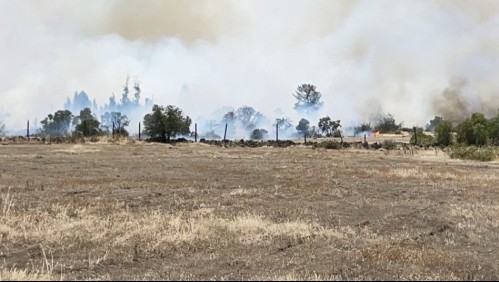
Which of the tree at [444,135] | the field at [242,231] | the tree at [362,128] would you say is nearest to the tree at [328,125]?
the tree at [362,128]

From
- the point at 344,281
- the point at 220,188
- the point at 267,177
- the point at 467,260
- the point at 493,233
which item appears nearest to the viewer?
the point at 344,281

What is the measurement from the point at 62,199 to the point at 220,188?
6744 millimetres

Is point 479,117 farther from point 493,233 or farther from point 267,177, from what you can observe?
point 493,233

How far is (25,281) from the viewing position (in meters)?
7.02

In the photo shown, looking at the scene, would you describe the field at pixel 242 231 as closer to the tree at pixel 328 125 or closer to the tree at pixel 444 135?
the tree at pixel 444 135

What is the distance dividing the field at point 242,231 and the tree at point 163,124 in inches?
2528

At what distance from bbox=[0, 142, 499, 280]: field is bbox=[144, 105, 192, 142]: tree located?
64.2 m

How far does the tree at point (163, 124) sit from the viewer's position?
86.9 meters

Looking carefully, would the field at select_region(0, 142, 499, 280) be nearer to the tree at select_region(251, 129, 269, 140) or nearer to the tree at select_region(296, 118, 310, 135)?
the tree at select_region(251, 129, 269, 140)

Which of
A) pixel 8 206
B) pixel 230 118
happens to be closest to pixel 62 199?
pixel 8 206

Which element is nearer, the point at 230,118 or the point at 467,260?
the point at 467,260

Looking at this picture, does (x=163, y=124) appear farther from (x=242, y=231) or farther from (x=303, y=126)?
(x=242, y=231)

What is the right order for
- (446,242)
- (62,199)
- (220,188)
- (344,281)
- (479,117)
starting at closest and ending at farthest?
(344,281), (446,242), (62,199), (220,188), (479,117)

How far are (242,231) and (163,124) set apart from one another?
76.1m
